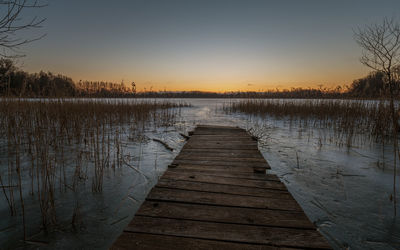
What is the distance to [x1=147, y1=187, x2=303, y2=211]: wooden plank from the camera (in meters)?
1.67

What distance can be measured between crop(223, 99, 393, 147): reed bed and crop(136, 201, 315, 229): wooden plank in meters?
3.52

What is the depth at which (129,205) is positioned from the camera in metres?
2.24

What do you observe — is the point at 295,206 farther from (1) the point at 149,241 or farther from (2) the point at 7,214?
(2) the point at 7,214

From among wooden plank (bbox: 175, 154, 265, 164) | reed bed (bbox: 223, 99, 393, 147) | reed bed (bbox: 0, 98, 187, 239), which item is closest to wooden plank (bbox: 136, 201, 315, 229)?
reed bed (bbox: 0, 98, 187, 239)

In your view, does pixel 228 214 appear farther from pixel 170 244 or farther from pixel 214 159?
pixel 214 159

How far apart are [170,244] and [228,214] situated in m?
0.54

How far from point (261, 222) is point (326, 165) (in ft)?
9.78

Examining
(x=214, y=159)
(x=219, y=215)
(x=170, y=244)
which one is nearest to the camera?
(x=170, y=244)

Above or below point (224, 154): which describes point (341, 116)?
above

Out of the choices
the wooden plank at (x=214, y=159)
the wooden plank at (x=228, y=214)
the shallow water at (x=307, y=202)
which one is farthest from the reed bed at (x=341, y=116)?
the wooden plank at (x=228, y=214)

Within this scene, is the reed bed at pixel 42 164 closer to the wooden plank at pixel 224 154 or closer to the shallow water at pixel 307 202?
the shallow water at pixel 307 202

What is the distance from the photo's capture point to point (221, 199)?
177cm

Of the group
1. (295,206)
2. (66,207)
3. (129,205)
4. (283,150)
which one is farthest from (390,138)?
(66,207)

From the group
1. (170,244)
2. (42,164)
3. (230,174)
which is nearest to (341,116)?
(230,174)
